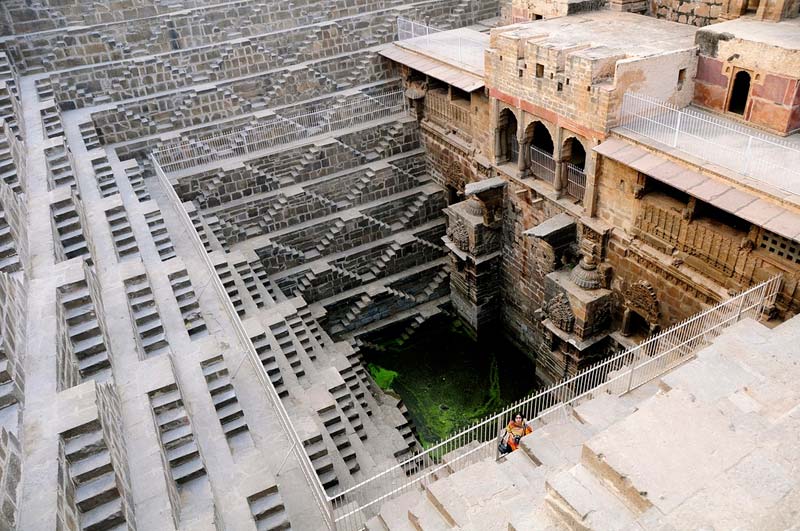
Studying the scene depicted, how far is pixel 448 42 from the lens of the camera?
18172mm

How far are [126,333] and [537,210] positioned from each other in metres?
9.82

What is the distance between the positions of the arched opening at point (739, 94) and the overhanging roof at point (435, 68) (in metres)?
5.63

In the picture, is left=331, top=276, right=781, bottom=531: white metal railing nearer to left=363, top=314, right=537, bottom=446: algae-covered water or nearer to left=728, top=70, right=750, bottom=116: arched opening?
left=363, top=314, right=537, bottom=446: algae-covered water

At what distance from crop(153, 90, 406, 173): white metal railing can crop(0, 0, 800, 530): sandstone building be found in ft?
0.27

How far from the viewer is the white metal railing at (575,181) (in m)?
13.6

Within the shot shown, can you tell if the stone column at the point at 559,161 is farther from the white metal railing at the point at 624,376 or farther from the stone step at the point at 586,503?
the stone step at the point at 586,503

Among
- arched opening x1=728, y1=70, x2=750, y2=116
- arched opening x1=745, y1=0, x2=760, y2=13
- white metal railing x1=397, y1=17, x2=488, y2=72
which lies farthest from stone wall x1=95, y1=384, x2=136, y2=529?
arched opening x1=745, y1=0, x2=760, y2=13

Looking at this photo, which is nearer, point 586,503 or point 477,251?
point 586,503

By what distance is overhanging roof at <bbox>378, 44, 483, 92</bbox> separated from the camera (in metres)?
15.4

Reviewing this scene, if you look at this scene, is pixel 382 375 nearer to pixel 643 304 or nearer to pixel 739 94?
pixel 643 304

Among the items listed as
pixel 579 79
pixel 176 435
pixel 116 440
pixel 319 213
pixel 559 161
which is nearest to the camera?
pixel 116 440

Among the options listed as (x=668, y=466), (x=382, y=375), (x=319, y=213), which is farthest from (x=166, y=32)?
(x=668, y=466)

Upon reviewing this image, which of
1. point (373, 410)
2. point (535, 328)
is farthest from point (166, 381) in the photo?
point (535, 328)

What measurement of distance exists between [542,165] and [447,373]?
5900 mm
